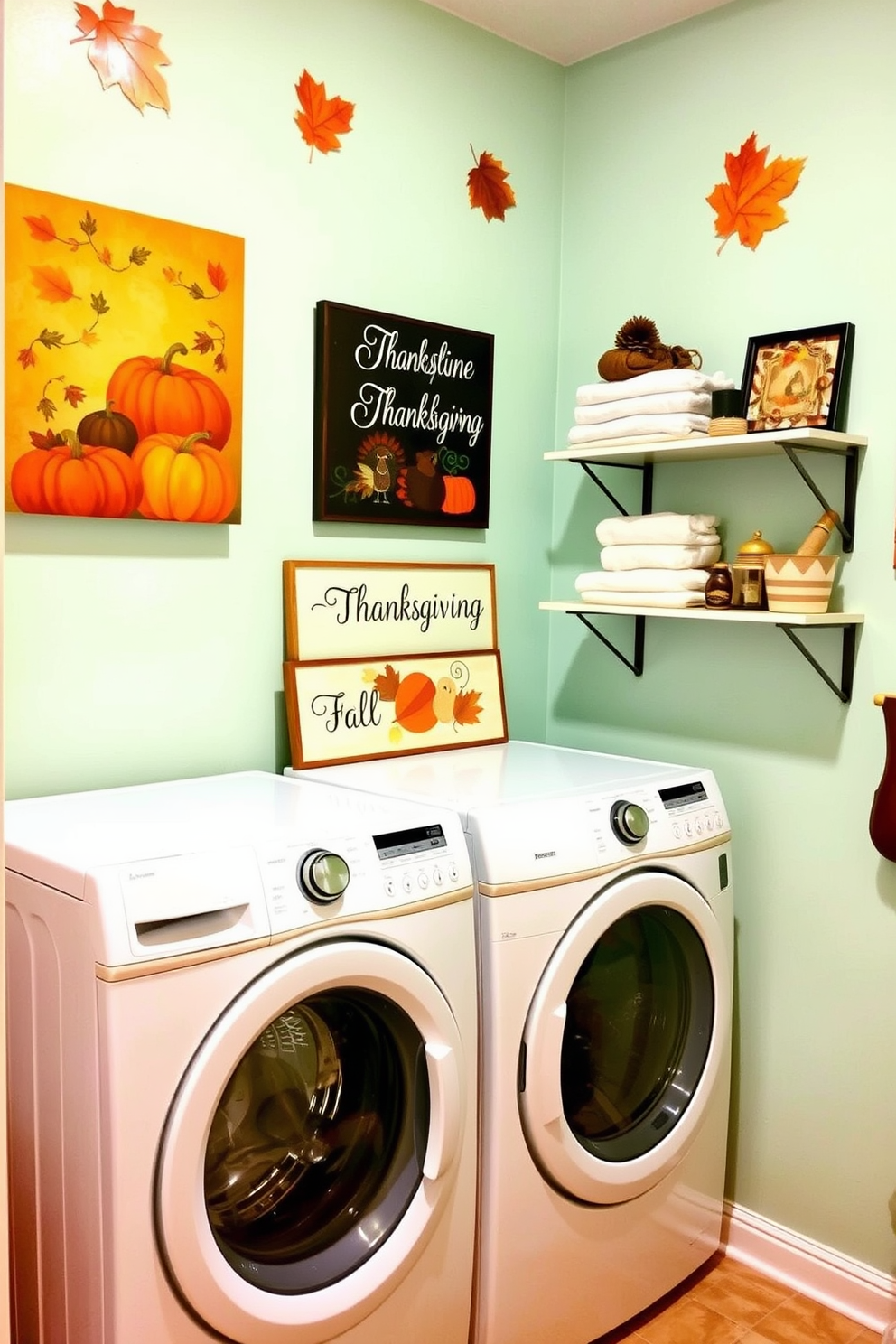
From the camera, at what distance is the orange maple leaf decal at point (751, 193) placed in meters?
2.32

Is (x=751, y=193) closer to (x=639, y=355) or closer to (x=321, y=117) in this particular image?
(x=639, y=355)

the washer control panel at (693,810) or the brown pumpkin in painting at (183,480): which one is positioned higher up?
the brown pumpkin in painting at (183,480)

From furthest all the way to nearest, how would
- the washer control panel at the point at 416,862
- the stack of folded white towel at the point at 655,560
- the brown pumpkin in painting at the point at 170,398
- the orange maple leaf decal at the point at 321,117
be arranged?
1. the stack of folded white towel at the point at 655,560
2. the orange maple leaf decal at the point at 321,117
3. the brown pumpkin in painting at the point at 170,398
4. the washer control panel at the point at 416,862

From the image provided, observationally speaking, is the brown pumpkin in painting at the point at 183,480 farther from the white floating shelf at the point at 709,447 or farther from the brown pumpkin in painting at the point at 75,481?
the white floating shelf at the point at 709,447

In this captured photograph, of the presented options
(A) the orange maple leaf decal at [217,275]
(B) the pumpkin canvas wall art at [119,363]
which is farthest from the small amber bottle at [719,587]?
(A) the orange maple leaf decal at [217,275]

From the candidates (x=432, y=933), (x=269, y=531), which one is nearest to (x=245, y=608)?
(x=269, y=531)

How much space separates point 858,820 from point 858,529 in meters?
0.57

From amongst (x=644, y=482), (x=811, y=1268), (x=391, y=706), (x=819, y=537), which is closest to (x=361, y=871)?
(x=391, y=706)

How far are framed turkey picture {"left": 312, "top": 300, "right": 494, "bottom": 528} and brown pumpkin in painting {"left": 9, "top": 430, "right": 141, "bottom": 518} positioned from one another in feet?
1.47

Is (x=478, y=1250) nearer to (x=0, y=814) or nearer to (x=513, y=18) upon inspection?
(x=0, y=814)

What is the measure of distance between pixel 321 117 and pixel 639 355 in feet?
2.57

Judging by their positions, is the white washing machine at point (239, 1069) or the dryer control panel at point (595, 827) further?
the dryer control panel at point (595, 827)

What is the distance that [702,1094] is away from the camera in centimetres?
223

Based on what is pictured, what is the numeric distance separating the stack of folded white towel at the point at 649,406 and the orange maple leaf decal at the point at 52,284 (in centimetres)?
105
